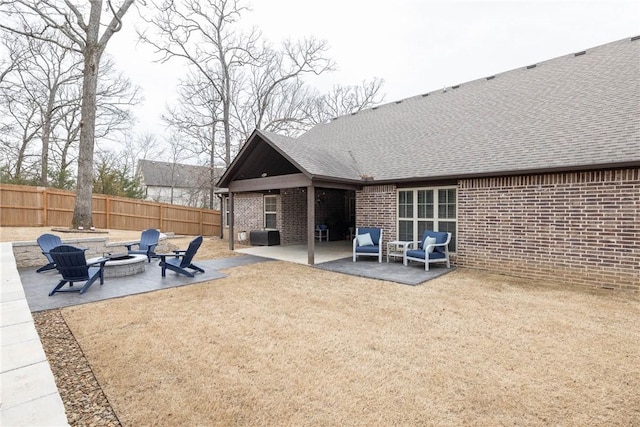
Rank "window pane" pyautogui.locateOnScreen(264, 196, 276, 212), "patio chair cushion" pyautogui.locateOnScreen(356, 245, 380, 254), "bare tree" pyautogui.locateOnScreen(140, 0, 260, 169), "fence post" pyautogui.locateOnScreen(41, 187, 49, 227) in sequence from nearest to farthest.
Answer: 1. "patio chair cushion" pyautogui.locateOnScreen(356, 245, 380, 254)
2. "fence post" pyautogui.locateOnScreen(41, 187, 49, 227)
3. "window pane" pyautogui.locateOnScreen(264, 196, 276, 212)
4. "bare tree" pyautogui.locateOnScreen(140, 0, 260, 169)

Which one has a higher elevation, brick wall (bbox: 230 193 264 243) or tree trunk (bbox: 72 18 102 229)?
tree trunk (bbox: 72 18 102 229)

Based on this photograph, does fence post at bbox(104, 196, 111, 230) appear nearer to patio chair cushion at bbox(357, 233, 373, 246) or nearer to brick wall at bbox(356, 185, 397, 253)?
brick wall at bbox(356, 185, 397, 253)

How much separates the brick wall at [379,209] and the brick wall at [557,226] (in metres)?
2.09

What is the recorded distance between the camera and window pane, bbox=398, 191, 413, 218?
944 centimetres

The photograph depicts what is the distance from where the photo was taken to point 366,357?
11.2 feet

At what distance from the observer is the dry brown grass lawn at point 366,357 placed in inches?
98.9

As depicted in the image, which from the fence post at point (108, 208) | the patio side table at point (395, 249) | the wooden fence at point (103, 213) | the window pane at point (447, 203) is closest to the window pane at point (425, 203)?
the window pane at point (447, 203)

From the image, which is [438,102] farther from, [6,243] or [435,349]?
[6,243]

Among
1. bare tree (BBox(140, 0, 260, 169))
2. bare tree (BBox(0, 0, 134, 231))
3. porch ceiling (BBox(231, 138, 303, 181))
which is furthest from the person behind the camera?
bare tree (BBox(140, 0, 260, 169))

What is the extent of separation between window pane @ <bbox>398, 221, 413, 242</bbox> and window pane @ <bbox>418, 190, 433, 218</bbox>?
469 millimetres

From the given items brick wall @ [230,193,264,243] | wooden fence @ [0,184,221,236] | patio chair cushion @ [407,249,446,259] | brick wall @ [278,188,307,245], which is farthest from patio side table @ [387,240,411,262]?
wooden fence @ [0,184,221,236]

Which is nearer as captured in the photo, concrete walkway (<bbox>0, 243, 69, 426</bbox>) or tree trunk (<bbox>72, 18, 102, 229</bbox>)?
concrete walkway (<bbox>0, 243, 69, 426</bbox>)

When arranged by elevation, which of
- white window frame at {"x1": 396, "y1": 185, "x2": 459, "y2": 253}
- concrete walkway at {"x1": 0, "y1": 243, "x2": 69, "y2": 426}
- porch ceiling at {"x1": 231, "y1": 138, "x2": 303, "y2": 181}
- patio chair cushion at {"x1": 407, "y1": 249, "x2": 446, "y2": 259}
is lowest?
concrete walkway at {"x1": 0, "y1": 243, "x2": 69, "y2": 426}

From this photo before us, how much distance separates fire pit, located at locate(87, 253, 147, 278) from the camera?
7.04 m
